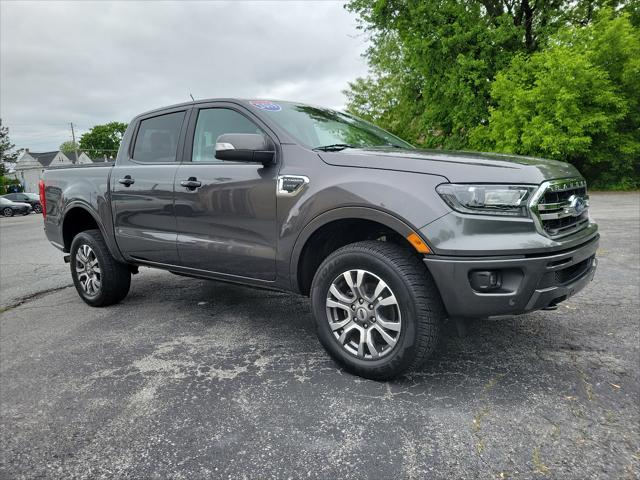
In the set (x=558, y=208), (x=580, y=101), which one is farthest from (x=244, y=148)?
(x=580, y=101)

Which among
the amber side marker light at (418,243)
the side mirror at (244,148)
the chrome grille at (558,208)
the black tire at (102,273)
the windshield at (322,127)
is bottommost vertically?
the black tire at (102,273)

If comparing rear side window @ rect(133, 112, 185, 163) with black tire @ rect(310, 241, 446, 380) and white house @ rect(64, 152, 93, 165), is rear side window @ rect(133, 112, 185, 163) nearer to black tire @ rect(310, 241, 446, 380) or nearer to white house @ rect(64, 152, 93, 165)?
black tire @ rect(310, 241, 446, 380)

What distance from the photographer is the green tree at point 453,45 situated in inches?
871

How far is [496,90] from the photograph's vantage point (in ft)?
68.8

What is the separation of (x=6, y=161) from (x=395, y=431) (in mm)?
72379

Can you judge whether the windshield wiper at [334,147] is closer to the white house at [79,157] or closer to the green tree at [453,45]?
the green tree at [453,45]

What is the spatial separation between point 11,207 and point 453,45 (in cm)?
2782

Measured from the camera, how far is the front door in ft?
10.1

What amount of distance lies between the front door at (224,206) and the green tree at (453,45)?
2114cm

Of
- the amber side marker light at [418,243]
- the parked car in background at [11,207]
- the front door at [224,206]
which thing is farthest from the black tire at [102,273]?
the parked car in background at [11,207]

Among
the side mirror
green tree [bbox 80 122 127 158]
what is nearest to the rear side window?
the side mirror

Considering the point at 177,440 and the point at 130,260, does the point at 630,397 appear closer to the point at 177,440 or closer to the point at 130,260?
the point at 177,440

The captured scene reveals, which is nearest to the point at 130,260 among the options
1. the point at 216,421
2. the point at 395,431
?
the point at 216,421

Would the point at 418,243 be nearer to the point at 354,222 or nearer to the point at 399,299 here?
the point at 399,299
